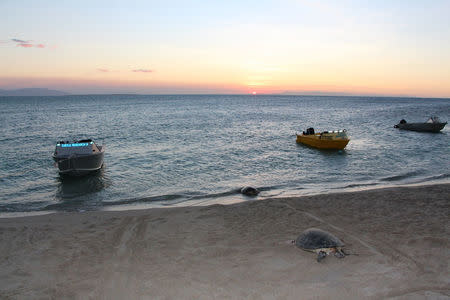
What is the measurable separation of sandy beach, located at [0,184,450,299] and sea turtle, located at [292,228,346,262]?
206 mm

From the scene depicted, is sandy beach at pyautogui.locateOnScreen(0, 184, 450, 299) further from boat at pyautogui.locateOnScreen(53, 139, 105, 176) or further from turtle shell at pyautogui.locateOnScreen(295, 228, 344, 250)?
boat at pyautogui.locateOnScreen(53, 139, 105, 176)

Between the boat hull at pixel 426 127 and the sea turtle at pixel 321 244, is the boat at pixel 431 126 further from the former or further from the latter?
the sea turtle at pixel 321 244

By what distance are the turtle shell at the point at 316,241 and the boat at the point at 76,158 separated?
1637 cm

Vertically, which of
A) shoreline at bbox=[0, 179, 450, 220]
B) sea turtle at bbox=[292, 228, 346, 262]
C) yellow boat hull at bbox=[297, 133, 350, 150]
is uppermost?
yellow boat hull at bbox=[297, 133, 350, 150]

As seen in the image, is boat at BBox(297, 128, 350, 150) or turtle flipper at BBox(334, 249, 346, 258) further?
boat at BBox(297, 128, 350, 150)

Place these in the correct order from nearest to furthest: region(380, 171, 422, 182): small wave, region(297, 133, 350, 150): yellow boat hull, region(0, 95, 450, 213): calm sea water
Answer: region(0, 95, 450, 213): calm sea water < region(380, 171, 422, 182): small wave < region(297, 133, 350, 150): yellow boat hull

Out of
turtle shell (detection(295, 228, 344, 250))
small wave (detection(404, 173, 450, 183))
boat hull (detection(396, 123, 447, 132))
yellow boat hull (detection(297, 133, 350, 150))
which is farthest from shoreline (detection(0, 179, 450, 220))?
boat hull (detection(396, 123, 447, 132))

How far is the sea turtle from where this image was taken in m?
9.17

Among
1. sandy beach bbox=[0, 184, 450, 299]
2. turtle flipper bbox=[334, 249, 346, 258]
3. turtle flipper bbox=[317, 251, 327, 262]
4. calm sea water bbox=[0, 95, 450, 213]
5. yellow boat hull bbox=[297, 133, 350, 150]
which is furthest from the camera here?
yellow boat hull bbox=[297, 133, 350, 150]

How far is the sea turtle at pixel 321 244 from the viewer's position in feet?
30.1

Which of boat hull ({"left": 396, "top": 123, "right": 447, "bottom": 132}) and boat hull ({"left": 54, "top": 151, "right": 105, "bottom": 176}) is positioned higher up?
boat hull ({"left": 396, "top": 123, "right": 447, "bottom": 132})

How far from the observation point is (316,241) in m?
9.40

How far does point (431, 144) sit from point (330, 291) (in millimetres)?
32545

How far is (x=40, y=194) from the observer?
57.2 ft
